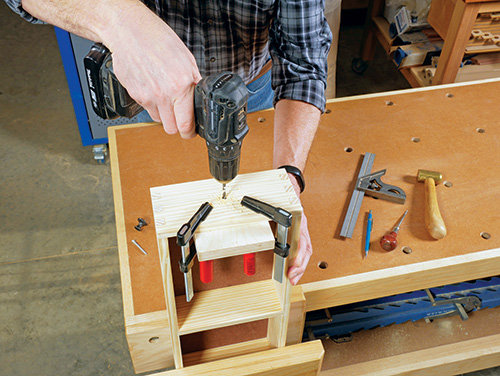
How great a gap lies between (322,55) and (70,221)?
1.43 meters

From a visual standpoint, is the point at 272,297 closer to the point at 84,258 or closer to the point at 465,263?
the point at 465,263

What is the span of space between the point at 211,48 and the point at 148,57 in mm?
529

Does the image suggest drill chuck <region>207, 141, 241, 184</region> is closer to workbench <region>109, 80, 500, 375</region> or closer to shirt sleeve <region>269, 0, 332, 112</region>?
workbench <region>109, 80, 500, 375</region>

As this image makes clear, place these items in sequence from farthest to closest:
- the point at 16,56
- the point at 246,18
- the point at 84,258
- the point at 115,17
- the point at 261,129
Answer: the point at 16,56 < the point at 84,258 < the point at 261,129 < the point at 246,18 < the point at 115,17

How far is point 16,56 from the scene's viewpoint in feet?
10.1

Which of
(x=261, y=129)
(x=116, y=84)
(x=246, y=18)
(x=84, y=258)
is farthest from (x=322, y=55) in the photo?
(x=84, y=258)

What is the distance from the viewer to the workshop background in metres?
1.73

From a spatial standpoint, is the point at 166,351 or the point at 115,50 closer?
the point at 115,50

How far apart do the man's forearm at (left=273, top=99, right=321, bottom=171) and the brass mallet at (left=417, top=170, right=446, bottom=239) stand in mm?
329

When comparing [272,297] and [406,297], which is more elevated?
[272,297]

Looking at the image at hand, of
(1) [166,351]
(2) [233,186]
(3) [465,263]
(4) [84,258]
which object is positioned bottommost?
(4) [84,258]

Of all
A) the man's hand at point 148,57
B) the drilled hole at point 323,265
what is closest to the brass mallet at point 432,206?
the drilled hole at point 323,265

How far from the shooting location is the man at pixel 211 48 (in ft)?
2.50

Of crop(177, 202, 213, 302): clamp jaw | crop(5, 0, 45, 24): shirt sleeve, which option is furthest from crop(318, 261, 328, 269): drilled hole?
crop(5, 0, 45, 24): shirt sleeve
